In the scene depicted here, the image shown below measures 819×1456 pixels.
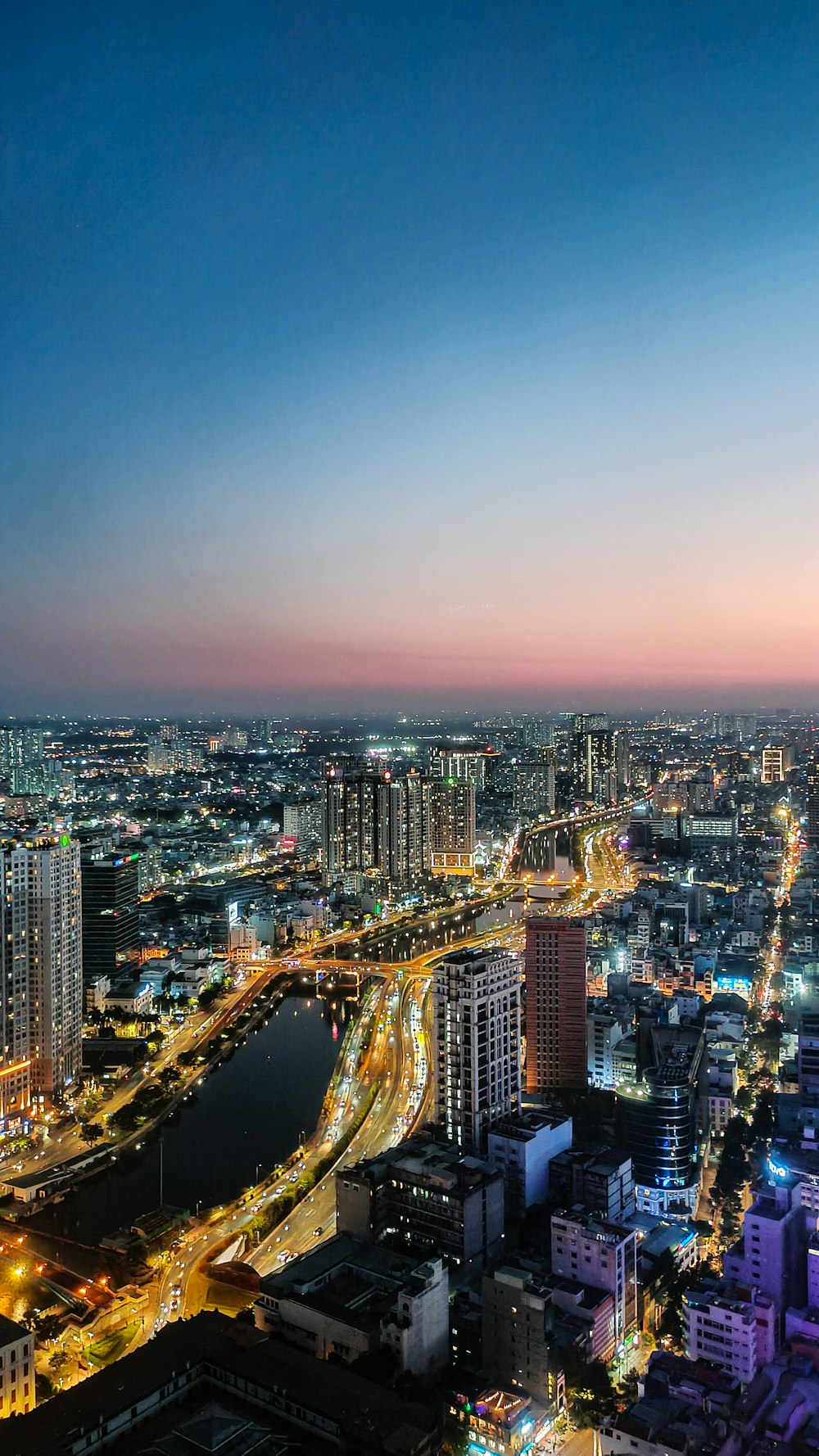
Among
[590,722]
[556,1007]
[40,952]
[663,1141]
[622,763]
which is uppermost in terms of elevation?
[590,722]

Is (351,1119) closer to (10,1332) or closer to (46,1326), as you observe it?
(46,1326)

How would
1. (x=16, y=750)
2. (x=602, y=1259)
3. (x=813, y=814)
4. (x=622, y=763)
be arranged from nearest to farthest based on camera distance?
(x=602, y=1259)
(x=813, y=814)
(x=16, y=750)
(x=622, y=763)

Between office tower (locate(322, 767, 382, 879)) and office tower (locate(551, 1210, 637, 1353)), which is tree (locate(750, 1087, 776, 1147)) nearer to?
office tower (locate(551, 1210, 637, 1353))

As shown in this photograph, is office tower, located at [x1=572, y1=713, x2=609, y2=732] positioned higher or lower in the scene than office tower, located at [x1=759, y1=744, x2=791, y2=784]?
higher

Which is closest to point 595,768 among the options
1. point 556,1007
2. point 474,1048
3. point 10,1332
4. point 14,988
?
point 556,1007

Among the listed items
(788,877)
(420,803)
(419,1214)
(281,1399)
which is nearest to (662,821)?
(788,877)

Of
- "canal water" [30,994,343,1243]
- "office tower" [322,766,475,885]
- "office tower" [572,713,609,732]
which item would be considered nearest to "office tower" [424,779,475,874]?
"office tower" [322,766,475,885]

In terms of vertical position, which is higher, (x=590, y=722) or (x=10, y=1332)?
(x=590, y=722)
